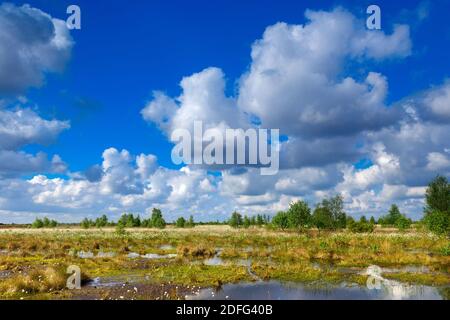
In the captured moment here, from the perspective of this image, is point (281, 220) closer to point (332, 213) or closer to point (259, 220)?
point (332, 213)

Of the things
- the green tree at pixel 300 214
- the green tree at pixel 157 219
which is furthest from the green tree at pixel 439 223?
the green tree at pixel 157 219

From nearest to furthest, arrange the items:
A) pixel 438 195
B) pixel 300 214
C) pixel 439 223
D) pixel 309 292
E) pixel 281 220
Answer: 1. pixel 309 292
2. pixel 439 223
3. pixel 438 195
4. pixel 300 214
5. pixel 281 220

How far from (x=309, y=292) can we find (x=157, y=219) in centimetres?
12193

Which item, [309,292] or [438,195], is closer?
[309,292]

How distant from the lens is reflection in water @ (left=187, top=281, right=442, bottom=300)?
23.6 metres

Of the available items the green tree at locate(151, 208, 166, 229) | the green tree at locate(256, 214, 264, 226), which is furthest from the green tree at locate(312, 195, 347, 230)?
the green tree at locate(256, 214, 264, 226)

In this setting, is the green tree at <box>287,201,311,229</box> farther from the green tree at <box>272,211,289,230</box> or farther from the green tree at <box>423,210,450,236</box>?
the green tree at <box>423,210,450,236</box>

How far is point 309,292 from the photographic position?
25453mm

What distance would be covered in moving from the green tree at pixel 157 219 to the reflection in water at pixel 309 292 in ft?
384

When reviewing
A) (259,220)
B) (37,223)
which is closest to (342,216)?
(259,220)
